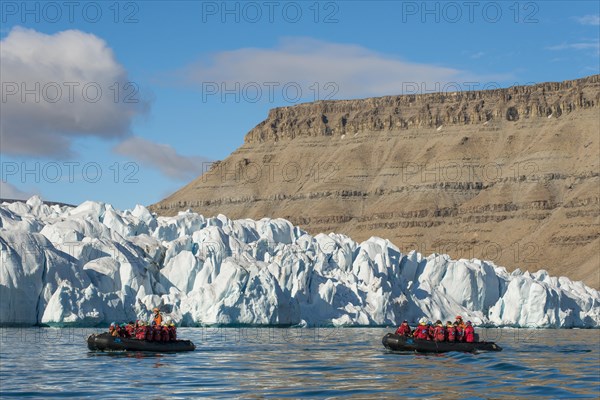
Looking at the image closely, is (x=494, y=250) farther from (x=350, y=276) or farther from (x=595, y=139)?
(x=350, y=276)

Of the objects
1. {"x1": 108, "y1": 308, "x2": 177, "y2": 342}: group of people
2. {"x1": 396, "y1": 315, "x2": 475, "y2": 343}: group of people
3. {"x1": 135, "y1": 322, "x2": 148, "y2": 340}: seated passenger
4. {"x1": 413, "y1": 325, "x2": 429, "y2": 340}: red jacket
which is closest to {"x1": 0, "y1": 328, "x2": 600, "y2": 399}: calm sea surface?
{"x1": 135, "y1": 322, "x2": 148, "y2": 340}: seated passenger

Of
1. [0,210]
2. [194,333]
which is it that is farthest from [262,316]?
[0,210]

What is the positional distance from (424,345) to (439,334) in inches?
47.8

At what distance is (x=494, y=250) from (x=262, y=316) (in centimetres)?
11508

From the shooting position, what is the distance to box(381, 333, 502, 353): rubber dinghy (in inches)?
1756

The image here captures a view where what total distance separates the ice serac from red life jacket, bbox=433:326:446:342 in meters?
15.4

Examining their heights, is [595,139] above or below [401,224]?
above

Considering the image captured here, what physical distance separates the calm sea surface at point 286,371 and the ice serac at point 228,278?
4098 mm

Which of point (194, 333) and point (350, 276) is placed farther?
point (350, 276)

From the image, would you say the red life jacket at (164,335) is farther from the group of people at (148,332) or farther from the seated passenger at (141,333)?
the seated passenger at (141,333)

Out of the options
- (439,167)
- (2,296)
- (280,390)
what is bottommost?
(280,390)

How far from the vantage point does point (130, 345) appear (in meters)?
42.0

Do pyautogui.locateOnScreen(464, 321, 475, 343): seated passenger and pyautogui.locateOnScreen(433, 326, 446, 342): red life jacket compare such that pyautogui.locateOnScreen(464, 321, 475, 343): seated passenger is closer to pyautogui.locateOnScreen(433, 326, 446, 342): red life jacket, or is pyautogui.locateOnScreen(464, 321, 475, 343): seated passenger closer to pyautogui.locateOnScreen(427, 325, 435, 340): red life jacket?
pyautogui.locateOnScreen(433, 326, 446, 342): red life jacket

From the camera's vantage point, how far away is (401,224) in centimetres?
18712
